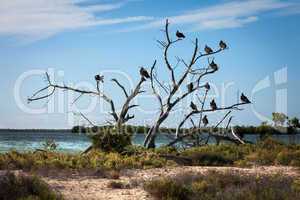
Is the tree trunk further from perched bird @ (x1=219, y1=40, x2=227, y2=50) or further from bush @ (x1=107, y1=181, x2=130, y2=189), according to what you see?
bush @ (x1=107, y1=181, x2=130, y2=189)

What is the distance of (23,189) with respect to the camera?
11.6 meters

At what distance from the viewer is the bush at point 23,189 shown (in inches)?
443

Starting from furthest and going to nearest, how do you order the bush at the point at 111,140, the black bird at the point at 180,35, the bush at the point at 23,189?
the black bird at the point at 180,35, the bush at the point at 111,140, the bush at the point at 23,189

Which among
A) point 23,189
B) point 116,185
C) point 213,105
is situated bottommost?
point 116,185

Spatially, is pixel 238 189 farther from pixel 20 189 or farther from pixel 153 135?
pixel 153 135

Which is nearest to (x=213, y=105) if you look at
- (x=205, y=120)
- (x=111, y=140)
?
(x=205, y=120)

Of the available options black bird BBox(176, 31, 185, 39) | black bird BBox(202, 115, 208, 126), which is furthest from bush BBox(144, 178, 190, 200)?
black bird BBox(202, 115, 208, 126)

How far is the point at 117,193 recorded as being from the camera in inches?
505

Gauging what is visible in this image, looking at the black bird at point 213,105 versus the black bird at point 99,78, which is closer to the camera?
the black bird at point 213,105

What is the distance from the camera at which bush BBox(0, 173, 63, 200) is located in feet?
36.9

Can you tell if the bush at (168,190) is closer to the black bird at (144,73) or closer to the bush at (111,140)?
Answer: the bush at (111,140)

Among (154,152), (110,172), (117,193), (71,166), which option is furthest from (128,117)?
(117,193)

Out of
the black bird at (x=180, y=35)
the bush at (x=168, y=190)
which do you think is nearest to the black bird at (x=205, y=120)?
the black bird at (x=180, y=35)

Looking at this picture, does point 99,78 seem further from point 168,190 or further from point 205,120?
point 168,190
